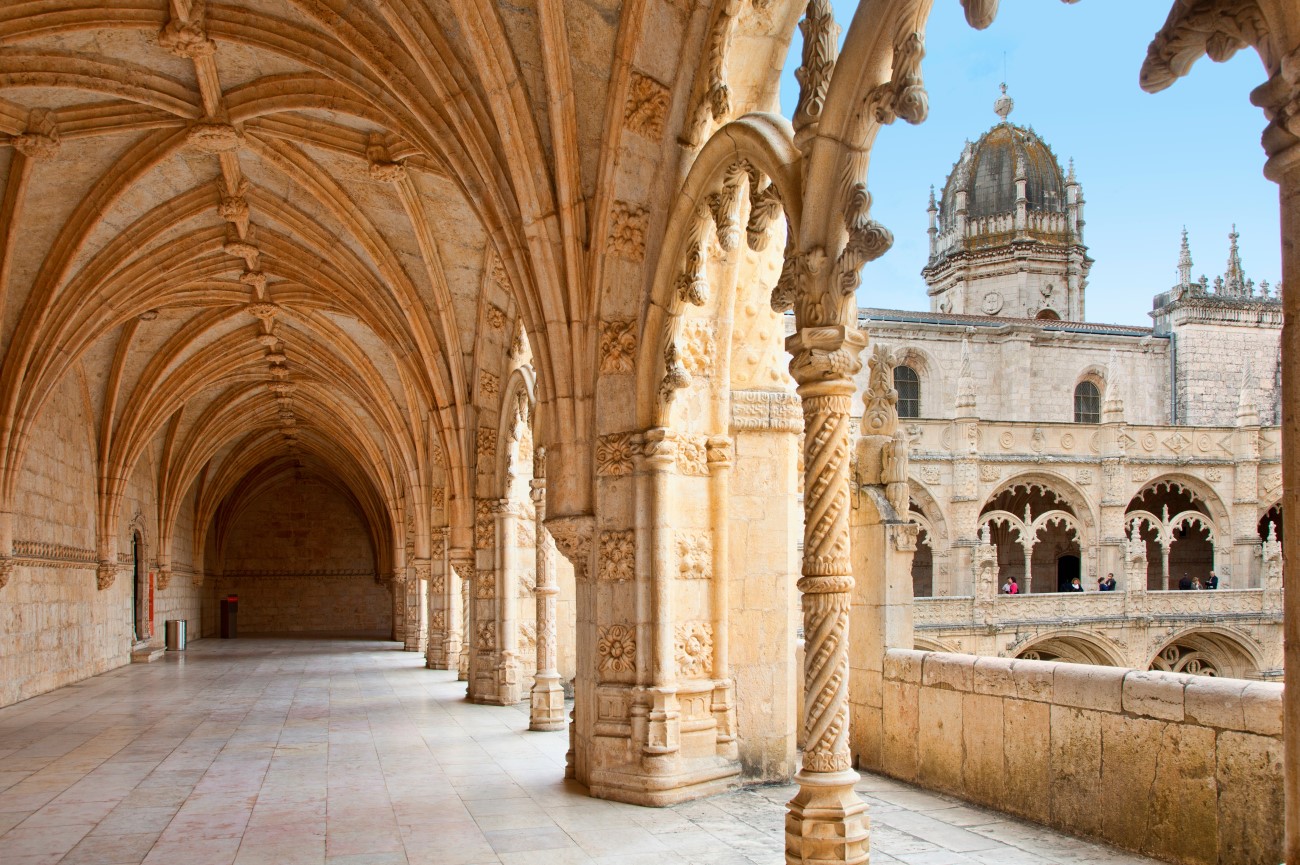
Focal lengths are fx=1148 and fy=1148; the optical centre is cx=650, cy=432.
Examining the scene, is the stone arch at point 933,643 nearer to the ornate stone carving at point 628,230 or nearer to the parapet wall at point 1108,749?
the parapet wall at point 1108,749

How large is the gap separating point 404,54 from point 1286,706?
7618 millimetres

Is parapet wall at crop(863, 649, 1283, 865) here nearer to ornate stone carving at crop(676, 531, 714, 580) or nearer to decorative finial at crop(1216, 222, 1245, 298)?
ornate stone carving at crop(676, 531, 714, 580)

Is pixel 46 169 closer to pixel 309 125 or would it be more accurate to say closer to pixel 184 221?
pixel 184 221

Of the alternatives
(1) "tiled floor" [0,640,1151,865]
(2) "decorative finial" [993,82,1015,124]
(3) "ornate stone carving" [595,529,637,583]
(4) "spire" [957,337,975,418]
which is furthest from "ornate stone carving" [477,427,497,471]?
(2) "decorative finial" [993,82,1015,124]

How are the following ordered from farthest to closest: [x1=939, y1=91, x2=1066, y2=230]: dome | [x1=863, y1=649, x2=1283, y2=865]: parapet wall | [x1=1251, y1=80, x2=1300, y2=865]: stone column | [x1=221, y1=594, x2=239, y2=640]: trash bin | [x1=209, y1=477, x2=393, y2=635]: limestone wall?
1. [x1=209, y1=477, x2=393, y2=635]: limestone wall
2. [x1=939, y1=91, x2=1066, y2=230]: dome
3. [x1=221, y1=594, x2=239, y2=640]: trash bin
4. [x1=863, y1=649, x2=1283, y2=865]: parapet wall
5. [x1=1251, y1=80, x2=1300, y2=865]: stone column

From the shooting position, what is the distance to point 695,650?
23.4 feet

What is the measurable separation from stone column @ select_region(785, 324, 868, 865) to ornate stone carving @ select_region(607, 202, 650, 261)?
8.09 ft

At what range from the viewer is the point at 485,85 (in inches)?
297

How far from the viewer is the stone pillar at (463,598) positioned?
Result: 13.4 meters

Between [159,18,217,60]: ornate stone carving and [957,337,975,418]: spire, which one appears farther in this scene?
[957,337,975,418]: spire

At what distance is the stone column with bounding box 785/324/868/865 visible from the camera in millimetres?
4762

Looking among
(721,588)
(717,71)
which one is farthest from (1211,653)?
(717,71)

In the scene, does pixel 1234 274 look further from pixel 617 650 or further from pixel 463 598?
pixel 617 650

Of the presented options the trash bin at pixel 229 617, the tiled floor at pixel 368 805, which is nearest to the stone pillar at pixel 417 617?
the tiled floor at pixel 368 805
